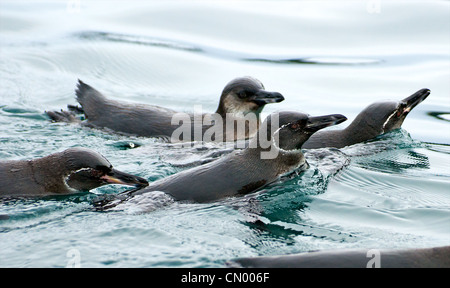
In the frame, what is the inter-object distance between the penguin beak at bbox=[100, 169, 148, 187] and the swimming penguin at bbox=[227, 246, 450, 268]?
2265 millimetres

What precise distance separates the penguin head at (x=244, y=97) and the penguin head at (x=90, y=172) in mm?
2931

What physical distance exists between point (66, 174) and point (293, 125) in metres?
2.30

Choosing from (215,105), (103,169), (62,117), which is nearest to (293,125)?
(103,169)

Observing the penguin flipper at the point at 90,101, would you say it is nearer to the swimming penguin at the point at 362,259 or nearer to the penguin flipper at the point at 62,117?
the penguin flipper at the point at 62,117

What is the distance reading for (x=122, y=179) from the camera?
22.5ft

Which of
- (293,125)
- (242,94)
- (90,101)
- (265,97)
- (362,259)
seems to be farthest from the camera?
(90,101)

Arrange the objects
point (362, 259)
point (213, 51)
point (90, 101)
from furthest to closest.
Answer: point (213, 51), point (90, 101), point (362, 259)

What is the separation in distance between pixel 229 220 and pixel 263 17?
9.35 meters

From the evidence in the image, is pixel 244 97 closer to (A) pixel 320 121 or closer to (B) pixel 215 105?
(B) pixel 215 105

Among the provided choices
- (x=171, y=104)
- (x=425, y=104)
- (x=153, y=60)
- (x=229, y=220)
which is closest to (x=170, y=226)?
(x=229, y=220)

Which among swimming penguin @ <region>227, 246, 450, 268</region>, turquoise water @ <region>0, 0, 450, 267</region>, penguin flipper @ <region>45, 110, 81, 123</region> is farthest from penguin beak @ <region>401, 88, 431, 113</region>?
swimming penguin @ <region>227, 246, 450, 268</region>

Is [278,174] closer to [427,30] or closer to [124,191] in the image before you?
[124,191]

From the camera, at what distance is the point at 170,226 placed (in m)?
5.95

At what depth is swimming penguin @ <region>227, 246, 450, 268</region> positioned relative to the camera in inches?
180
